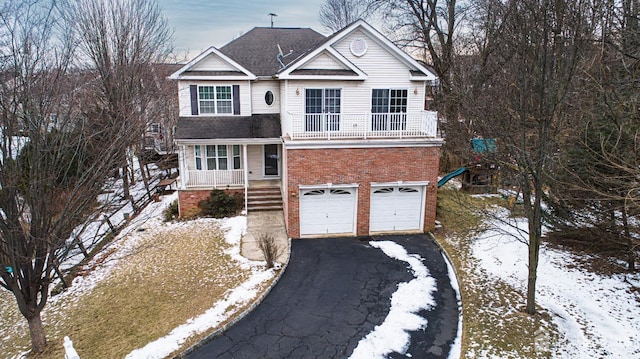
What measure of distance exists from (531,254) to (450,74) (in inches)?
761

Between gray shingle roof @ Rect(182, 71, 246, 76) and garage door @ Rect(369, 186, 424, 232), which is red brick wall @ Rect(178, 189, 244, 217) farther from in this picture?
garage door @ Rect(369, 186, 424, 232)

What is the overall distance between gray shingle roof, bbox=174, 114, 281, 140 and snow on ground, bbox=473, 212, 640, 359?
990cm

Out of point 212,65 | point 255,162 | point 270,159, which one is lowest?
point 255,162

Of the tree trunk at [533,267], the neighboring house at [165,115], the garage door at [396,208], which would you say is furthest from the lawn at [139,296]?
the neighboring house at [165,115]

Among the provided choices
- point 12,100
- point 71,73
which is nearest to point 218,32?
point 71,73

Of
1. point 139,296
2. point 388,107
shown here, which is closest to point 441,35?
point 388,107

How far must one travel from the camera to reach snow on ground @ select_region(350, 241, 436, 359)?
836cm

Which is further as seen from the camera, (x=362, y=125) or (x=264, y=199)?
(x=264, y=199)

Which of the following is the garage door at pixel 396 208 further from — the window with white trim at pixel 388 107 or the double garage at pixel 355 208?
the window with white trim at pixel 388 107

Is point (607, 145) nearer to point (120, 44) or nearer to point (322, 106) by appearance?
point (322, 106)

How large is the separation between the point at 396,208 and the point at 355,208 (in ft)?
5.38

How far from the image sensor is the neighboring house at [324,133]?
14.2 m

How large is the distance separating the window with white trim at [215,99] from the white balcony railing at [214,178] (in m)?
2.81

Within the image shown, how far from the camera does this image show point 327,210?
1474 centimetres
